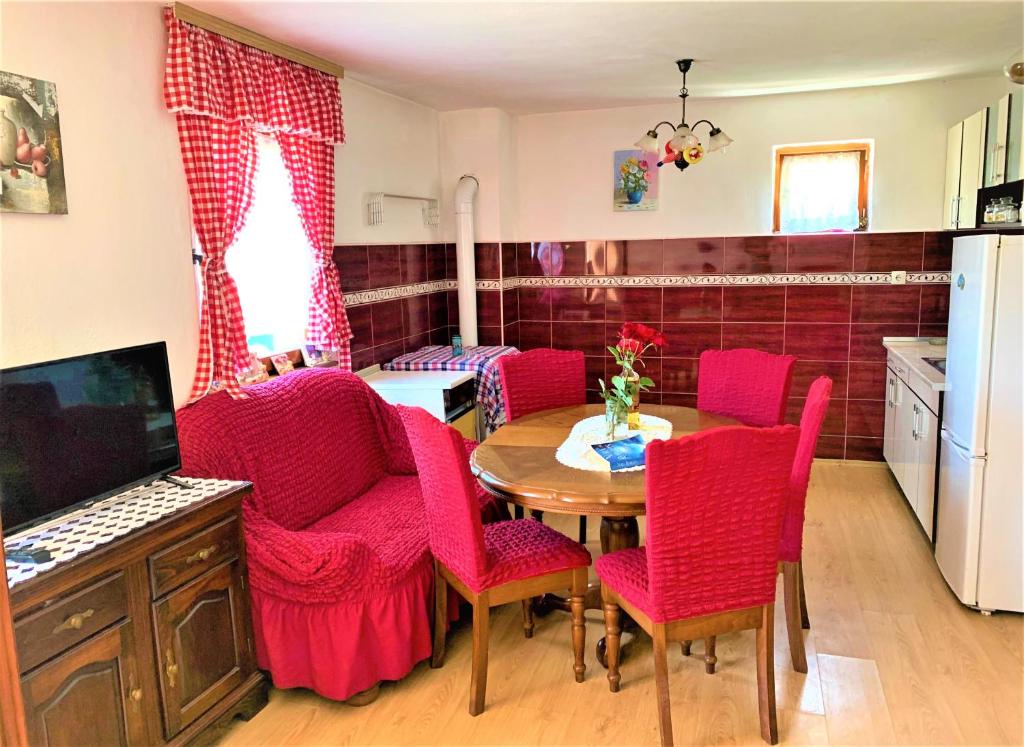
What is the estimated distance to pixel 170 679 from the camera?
7.25 feet


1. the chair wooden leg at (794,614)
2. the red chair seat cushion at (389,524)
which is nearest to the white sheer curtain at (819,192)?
the chair wooden leg at (794,614)

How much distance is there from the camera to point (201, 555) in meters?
2.32

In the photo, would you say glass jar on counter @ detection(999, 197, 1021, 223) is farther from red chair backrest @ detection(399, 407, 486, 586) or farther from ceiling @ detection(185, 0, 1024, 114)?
red chair backrest @ detection(399, 407, 486, 586)

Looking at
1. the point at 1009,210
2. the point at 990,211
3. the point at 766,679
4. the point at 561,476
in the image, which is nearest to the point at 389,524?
the point at 561,476

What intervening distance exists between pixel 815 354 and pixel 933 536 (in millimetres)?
1760

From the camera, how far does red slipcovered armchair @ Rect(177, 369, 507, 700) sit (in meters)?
2.55

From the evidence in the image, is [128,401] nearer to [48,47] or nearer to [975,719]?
[48,47]

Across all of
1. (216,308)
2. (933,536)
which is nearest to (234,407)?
(216,308)

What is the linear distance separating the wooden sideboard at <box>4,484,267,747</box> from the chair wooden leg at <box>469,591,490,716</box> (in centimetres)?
73

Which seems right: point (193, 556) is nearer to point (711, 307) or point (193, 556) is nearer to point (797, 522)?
point (797, 522)

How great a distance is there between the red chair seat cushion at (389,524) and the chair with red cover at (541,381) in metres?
0.62

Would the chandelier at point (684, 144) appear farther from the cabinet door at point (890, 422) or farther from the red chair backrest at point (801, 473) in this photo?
the cabinet door at point (890, 422)

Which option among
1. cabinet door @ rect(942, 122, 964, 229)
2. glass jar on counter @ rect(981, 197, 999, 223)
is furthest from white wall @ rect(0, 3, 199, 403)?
cabinet door @ rect(942, 122, 964, 229)

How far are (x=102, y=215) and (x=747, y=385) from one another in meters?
2.69
